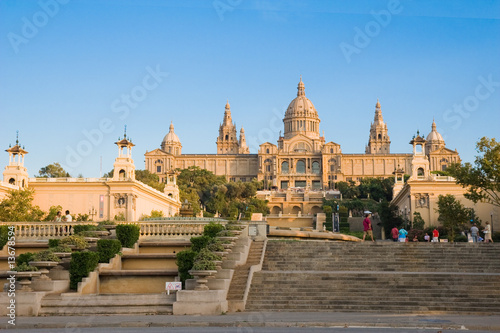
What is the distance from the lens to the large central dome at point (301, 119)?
187625mm

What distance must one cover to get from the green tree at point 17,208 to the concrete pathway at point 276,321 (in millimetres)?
35651

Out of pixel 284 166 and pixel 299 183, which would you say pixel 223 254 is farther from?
pixel 284 166

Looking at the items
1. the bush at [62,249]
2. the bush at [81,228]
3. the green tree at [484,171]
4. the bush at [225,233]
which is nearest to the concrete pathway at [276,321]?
the bush at [62,249]

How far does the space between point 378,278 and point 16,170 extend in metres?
52.5

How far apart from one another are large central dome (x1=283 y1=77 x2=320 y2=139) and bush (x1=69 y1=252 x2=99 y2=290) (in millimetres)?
161313

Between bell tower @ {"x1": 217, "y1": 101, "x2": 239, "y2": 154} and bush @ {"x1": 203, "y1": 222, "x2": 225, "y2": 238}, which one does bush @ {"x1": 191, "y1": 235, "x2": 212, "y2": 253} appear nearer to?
bush @ {"x1": 203, "y1": 222, "x2": 225, "y2": 238}

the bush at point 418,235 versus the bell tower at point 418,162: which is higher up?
the bell tower at point 418,162

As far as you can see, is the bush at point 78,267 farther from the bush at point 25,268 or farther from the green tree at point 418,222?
the green tree at point 418,222

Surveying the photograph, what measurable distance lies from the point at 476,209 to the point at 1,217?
43.3 meters

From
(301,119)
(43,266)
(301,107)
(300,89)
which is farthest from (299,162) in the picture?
(43,266)

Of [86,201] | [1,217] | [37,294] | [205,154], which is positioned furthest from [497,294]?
[205,154]

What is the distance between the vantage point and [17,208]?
5706cm

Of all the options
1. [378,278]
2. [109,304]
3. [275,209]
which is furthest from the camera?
[275,209]

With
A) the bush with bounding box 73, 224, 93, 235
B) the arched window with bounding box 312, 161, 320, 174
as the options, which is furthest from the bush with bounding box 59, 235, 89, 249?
the arched window with bounding box 312, 161, 320, 174
